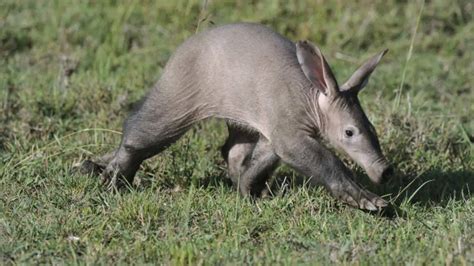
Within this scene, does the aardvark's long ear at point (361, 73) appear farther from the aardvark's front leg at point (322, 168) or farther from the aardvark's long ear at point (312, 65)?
the aardvark's front leg at point (322, 168)

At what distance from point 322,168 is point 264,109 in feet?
1.54

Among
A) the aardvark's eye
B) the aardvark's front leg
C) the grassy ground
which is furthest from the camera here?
the aardvark's eye

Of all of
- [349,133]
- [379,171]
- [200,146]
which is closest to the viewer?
[379,171]

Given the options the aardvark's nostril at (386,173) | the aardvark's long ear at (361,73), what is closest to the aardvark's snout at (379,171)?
the aardvark's nostril at (386,173)

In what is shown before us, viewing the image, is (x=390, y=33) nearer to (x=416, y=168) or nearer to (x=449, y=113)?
(x=449, y=113)

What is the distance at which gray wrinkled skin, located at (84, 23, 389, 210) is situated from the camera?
18.6 feet

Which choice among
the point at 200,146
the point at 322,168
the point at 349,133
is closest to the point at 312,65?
the point at 349,133

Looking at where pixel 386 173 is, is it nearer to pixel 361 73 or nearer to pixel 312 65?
pixel 361 73

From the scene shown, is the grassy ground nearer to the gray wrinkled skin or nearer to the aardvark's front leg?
the aardvark's front leg

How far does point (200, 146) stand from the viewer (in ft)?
22.3

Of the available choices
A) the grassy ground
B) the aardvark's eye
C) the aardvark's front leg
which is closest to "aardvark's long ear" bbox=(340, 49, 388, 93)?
the aardvark's eye

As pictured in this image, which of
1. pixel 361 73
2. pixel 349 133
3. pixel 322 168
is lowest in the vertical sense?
pixel 322 168

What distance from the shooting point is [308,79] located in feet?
19.0

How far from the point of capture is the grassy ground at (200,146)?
16.4ft
